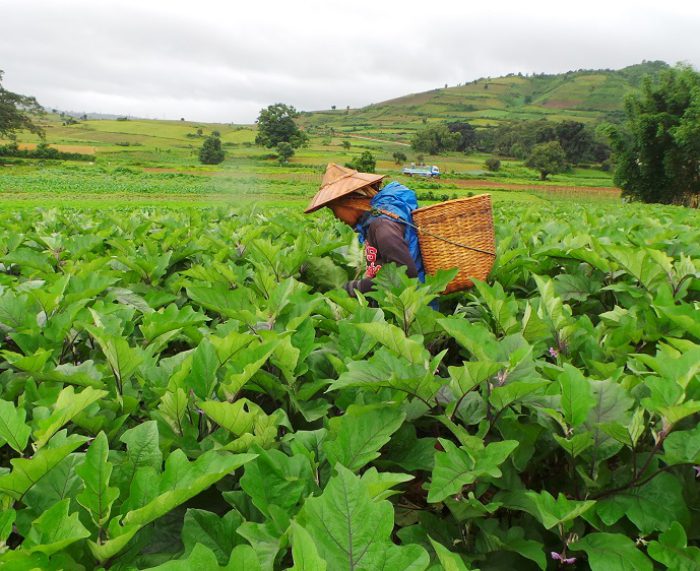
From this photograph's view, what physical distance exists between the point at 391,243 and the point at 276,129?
3288 inches

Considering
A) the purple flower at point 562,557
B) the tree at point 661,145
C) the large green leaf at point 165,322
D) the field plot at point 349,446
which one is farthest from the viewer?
the tree at point 661,145

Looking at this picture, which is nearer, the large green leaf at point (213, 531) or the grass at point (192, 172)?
the large green leaf at point (213, 531)

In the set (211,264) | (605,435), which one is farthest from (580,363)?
(211,264)

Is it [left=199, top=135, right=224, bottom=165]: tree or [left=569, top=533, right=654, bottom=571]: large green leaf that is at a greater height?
[left=199, top=135, right=224, bottom=165]: tree

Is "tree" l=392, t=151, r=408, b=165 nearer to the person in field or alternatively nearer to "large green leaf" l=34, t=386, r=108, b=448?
the person in field

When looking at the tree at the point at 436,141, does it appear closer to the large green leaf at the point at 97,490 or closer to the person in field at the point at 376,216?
the person in field at the point at 376,216

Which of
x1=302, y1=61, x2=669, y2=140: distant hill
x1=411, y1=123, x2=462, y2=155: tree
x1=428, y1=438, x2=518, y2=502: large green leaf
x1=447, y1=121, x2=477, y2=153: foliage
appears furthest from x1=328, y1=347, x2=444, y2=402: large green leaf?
→ x1=302, y1=61, x2=669, y2=140: distant hill

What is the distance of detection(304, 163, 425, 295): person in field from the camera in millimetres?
3434

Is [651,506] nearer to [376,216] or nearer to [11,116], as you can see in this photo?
[376,216]

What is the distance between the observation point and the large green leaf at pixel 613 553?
3.70 feet

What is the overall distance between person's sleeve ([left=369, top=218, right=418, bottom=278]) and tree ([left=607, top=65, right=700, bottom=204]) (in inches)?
2075

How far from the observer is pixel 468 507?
1.23m

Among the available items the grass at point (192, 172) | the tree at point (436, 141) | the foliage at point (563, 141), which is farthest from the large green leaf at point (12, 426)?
the tree at point (436, 141)

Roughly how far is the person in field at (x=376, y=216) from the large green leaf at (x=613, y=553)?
7.08ft
